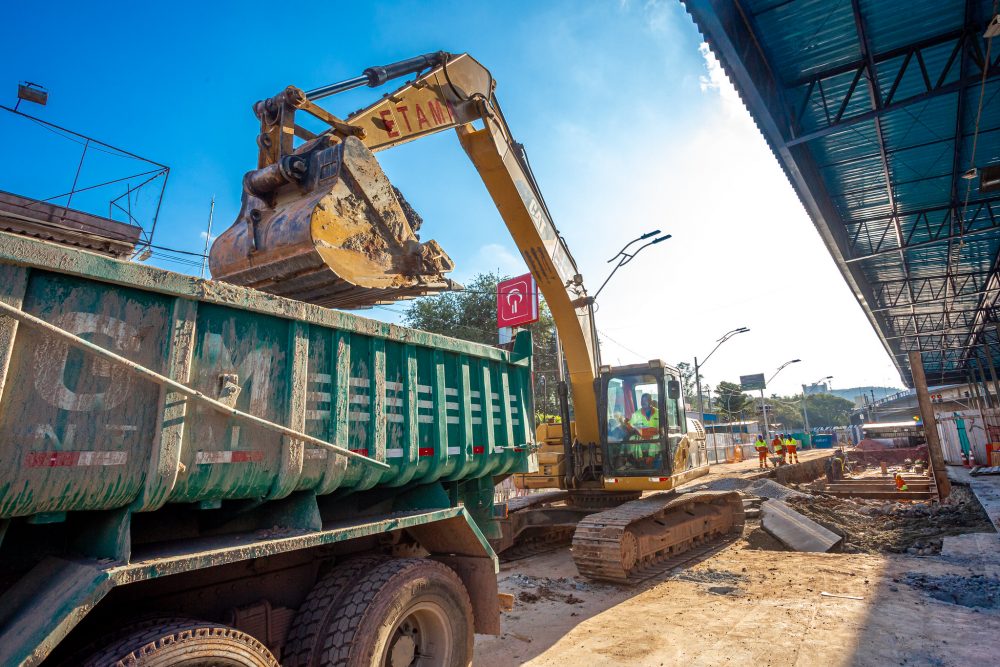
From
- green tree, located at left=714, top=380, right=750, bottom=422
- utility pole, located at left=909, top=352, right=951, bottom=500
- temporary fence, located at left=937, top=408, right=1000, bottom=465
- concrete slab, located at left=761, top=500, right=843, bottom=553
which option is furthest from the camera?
green tree, located at left=714, top=380, right=750, bottom=422

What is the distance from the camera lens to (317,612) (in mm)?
3049

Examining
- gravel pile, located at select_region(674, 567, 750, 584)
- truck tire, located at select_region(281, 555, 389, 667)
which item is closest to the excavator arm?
truck tire, located at select_region(281, 555, 389, 667)

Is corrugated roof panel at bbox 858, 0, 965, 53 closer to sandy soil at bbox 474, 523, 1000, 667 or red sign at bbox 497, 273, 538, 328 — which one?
sandy soil at bbox 474, 523, 1000, 667

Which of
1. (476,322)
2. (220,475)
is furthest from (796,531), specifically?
(476,322)

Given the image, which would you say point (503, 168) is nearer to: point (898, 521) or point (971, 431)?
point (898, 521)

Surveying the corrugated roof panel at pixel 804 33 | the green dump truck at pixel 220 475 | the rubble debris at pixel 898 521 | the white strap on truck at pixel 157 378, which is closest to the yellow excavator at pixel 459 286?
the green dump truck at pixel 220 475

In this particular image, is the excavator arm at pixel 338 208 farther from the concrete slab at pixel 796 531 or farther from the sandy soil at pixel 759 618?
the concrete slab at pixel 796 531

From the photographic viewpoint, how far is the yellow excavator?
4.03m

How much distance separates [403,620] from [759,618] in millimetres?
4046

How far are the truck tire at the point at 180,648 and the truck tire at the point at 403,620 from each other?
532 millimetres

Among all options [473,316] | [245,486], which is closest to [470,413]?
[245,486]

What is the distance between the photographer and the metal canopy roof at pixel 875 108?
24.8 feet

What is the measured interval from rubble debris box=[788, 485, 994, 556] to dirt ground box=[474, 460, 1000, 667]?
152cm

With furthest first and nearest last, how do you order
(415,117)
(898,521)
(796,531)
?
(898,521) → (796,531) → (415,117)
